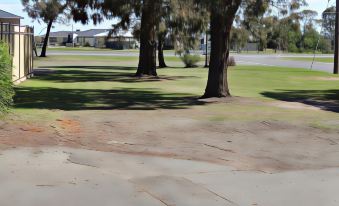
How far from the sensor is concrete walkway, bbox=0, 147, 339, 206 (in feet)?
23.9

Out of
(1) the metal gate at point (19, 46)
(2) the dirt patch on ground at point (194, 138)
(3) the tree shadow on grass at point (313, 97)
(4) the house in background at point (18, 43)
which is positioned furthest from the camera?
(4) the house in background at point (18, 43)

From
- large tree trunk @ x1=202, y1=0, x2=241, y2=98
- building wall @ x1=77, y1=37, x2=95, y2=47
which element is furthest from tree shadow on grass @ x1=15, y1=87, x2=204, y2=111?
building wall @ x1=77, y1=37, x2=95, y2=47

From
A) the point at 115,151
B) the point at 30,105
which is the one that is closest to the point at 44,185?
the point at 115,151

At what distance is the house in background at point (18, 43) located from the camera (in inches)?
880

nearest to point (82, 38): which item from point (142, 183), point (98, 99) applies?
point (98, 99)

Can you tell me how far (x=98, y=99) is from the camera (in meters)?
21.0

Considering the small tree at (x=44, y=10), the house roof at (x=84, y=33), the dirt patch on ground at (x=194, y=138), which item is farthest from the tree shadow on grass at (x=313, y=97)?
the house roof at (x=84, y=33)

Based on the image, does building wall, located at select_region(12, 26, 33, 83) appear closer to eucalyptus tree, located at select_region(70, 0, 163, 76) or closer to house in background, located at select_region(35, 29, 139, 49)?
eucalyptus tree, located at select_region(70, 0, 163, 76)

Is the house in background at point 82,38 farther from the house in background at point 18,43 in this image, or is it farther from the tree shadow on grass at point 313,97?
the tree shadow on grass at point 313,97

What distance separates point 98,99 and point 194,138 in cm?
912

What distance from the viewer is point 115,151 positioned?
10594mm

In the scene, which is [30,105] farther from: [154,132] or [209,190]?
[209,190]

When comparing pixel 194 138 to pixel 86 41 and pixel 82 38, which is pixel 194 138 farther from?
pixel 82 38

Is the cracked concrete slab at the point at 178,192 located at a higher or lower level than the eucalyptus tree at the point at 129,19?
lower
